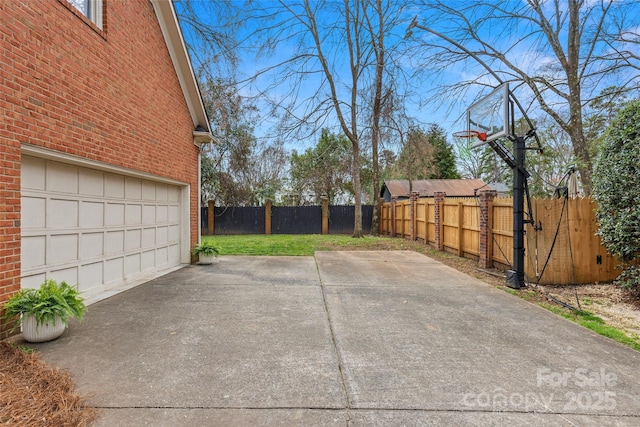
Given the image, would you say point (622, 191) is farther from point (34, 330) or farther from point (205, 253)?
point (205, 253)

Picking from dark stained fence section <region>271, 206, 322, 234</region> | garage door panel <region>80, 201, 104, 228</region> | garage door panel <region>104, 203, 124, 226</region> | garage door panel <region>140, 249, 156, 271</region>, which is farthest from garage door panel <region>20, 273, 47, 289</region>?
dark stained fence section <region>271, 206, 322, 234</region>

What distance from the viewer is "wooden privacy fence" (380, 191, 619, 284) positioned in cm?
596

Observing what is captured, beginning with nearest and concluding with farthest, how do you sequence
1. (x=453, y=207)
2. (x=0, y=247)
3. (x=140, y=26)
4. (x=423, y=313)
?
(x=0, y=247) → (x=423, y=313) → (x=140, y=26) → (x=453, y=207)

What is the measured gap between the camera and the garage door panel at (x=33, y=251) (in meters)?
3.77

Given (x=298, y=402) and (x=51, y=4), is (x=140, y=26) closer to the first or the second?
(x=51, y=4)

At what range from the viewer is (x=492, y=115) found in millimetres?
6609

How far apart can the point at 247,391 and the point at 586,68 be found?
14546mm

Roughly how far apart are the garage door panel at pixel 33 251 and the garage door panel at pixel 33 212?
17 cm

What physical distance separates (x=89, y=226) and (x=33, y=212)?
105 centimetres

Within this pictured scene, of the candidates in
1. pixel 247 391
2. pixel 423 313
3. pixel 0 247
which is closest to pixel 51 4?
pixel 0 247

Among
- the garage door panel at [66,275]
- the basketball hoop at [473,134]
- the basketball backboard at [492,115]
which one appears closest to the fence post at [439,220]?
the basketball hoop at [473,134]

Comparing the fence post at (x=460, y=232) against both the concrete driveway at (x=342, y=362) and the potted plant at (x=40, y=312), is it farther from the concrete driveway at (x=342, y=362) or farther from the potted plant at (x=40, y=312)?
the potted plant at (x=40, y=312)

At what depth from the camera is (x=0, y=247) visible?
3.22 m

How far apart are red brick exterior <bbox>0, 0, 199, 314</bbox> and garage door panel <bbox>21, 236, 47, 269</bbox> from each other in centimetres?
40
